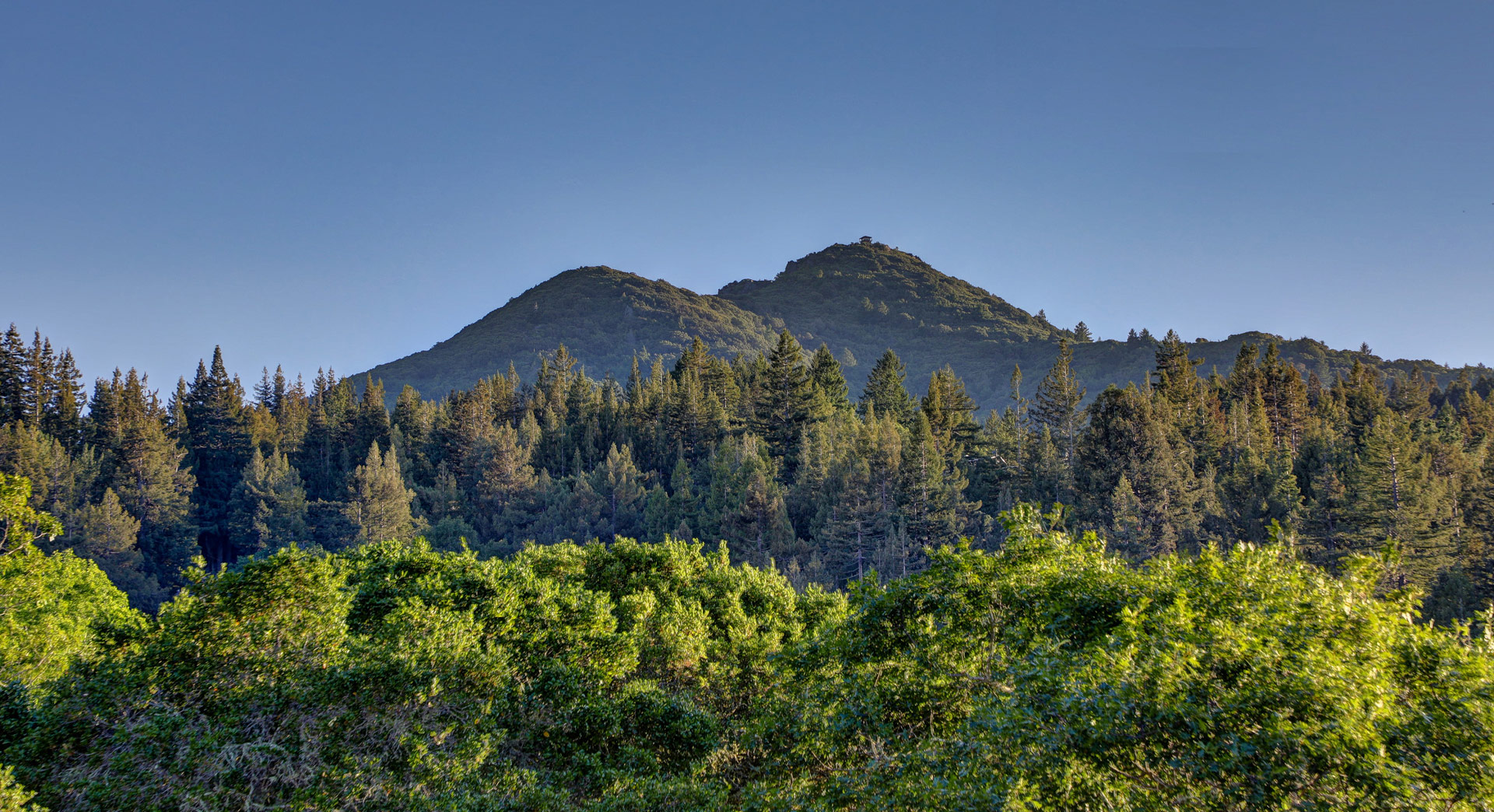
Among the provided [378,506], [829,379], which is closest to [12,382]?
[378,506]

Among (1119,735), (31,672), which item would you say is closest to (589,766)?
(1119,735)

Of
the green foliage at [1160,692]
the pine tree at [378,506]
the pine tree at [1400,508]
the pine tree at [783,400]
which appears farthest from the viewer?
the pine tree at [783,400]

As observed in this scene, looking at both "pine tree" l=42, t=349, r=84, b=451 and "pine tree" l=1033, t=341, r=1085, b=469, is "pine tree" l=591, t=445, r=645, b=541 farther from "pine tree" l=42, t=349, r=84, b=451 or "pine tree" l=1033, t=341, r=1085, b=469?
"pine tree" l=42, t=349, r=84, b=451

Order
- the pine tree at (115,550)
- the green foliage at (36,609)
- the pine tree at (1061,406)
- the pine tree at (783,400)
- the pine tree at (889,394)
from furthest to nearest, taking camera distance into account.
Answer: the pine tree at (889,394) → the pine tree at (783,400) → the pine tree at (1061,406) → the pine tree at (115,550) → the green foliage at (36,609)

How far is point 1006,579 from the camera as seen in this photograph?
11977 mm

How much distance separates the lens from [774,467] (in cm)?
7050

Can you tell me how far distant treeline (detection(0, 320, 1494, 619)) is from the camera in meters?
54.5

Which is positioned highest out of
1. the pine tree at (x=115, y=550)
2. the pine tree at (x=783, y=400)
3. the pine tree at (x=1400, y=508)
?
the pine tree at (x=783, y=400)

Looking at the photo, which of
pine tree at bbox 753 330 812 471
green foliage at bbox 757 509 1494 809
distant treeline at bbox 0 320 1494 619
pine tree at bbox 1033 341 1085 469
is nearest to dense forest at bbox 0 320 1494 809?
green foliage at bbox 757 509 1494 809

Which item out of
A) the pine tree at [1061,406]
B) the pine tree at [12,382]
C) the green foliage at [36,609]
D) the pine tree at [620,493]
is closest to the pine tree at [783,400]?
the pine tree at [620,493]

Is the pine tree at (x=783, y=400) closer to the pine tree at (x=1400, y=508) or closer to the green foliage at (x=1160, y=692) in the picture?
the pine tree at (x=1400, y=508)

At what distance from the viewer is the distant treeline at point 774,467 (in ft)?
179

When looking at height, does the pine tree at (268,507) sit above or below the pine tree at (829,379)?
below

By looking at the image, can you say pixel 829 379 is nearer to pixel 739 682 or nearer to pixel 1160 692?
pixel 739 682
